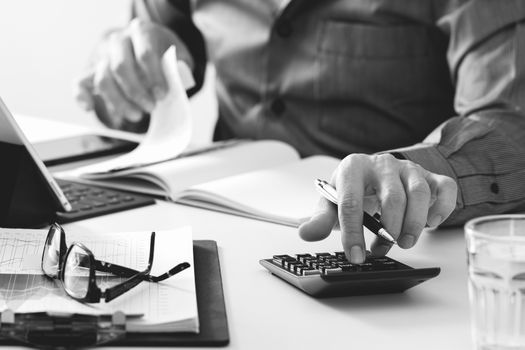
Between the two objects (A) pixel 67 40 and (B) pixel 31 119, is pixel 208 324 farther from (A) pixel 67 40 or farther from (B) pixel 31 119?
(A) pixel 67 40

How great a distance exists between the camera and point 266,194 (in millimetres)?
1116

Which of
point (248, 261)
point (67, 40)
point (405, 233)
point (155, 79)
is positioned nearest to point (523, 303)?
point (405, 233)

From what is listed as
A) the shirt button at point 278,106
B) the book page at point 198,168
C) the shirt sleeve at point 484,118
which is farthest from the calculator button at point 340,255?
the shirt button at point 278,106

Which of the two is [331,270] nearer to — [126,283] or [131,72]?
[126,283]

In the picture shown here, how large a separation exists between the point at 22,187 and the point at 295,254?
0.33 metres

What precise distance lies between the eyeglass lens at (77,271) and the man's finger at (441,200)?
0.35m

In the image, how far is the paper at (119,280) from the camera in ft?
2.26

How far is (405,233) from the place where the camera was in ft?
2.74

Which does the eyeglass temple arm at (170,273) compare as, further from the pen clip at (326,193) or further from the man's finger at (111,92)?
the man's finger at (111,92)

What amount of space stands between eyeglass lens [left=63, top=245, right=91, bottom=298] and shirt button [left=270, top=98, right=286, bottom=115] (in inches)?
33.2

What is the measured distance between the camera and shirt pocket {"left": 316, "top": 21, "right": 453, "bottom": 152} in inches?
57.6

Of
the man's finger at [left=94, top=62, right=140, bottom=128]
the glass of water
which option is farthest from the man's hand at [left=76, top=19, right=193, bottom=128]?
the glass of water

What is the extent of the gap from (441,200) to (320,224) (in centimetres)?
13

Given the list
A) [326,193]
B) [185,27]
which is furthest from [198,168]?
[185,27]
